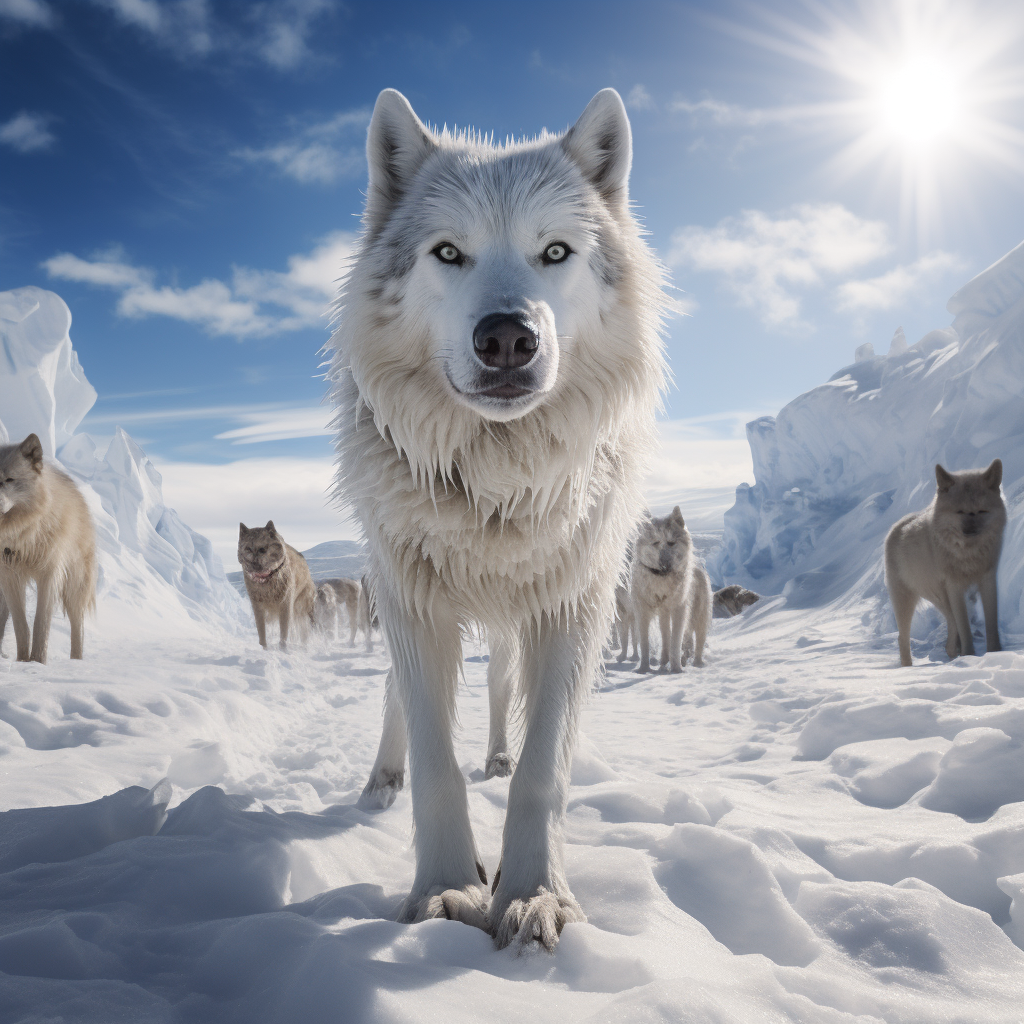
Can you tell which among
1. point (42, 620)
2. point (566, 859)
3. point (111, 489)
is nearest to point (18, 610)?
point (42, 620)

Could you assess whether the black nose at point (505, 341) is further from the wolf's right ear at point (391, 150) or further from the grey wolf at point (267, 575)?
the grey wolf at point (267, 575)

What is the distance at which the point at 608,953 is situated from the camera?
1.12 metres

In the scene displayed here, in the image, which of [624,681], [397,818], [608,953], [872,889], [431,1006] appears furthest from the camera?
[624,681]

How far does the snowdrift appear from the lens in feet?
61.4

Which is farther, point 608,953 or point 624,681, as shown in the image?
point 624,681

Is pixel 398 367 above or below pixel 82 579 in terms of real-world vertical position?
above

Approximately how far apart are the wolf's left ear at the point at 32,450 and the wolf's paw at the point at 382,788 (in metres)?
4.78

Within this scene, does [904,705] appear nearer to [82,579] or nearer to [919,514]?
[919,514]

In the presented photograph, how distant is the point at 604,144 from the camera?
6.90 ft

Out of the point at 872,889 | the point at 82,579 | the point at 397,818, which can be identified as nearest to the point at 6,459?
the point at 82,579

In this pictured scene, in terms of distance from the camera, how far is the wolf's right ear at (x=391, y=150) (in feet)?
6.57

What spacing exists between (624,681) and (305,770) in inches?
188

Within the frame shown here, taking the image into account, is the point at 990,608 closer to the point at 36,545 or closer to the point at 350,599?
the point at 36,545

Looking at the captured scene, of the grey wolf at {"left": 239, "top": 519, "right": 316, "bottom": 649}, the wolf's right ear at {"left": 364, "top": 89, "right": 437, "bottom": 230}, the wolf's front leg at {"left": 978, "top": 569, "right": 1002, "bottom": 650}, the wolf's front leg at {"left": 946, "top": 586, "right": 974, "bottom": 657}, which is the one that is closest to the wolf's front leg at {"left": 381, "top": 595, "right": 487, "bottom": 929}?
the wolf's right ear at {"left": 364, "top": 89, "right": 437, "bottom": 230}
